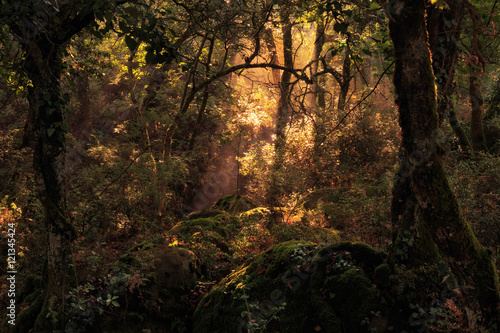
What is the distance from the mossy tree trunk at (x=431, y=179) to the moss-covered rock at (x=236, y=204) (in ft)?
25.1

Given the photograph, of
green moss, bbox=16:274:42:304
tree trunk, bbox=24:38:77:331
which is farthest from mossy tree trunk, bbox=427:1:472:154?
green moss, bbox=16:274:42:304

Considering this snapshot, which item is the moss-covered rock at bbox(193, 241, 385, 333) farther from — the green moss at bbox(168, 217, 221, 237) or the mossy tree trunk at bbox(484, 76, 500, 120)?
the mossy tree trunk at bbox(484, 76, 500, 120)

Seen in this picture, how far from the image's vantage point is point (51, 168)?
14.2ft

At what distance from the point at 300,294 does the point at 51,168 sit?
11.7ft

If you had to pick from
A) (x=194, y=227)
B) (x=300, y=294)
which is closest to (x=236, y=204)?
(x=194, y=227)

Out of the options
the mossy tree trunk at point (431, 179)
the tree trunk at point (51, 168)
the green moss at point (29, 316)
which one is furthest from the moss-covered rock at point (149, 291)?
the mossy tree trunk at point (431, 179)

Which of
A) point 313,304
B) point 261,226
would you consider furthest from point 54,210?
point 261,226

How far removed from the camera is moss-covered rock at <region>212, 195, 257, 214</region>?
10.6 metres

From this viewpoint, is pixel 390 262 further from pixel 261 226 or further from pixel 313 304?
pixel 261 226

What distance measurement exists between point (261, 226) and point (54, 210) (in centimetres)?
428

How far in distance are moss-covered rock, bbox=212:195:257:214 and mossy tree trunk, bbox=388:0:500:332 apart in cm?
766

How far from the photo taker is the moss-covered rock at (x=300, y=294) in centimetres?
403

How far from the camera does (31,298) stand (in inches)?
201

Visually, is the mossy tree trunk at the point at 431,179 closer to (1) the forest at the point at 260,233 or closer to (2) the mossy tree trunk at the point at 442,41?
(1) the forest at the point at 260,233
